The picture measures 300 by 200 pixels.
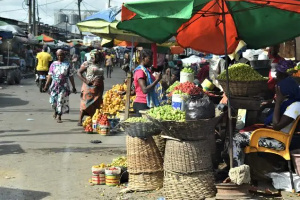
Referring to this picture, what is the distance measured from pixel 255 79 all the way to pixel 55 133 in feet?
18.6

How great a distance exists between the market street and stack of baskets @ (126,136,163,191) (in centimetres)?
39

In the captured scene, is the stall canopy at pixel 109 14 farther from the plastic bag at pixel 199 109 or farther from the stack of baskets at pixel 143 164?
the plastic bag at pixel 199 109

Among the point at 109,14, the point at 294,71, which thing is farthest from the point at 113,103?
the point at 294,71

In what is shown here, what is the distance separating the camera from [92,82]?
11.0 m

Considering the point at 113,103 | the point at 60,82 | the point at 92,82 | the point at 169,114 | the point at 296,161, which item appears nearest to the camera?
the point at 169,114

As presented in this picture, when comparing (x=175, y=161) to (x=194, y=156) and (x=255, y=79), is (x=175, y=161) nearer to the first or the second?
(x=194, y=156)

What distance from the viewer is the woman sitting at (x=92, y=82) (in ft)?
36.0

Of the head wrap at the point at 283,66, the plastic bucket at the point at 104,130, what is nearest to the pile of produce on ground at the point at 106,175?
the head wrap at the point at 283,66

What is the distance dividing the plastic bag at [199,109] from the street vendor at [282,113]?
67 cm

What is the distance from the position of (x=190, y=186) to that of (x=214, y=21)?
2.77m

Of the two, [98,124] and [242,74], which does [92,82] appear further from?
[242,74]

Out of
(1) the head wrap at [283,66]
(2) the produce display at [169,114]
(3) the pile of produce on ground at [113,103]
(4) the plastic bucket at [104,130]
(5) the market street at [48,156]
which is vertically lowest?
(5) the market street at [48,156]

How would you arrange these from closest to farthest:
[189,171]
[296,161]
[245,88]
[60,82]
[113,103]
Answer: [189,171] → [296,161] → [245,88] → [113,103] → [60,82]

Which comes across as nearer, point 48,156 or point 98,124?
point 48,156
